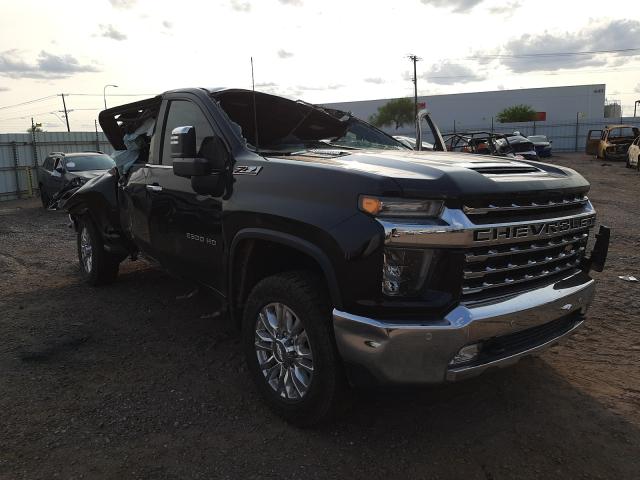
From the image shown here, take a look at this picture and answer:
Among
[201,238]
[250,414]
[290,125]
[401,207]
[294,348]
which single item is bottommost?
→ [250,414]

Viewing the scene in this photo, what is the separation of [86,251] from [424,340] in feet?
16.6

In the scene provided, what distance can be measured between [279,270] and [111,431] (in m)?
1.40

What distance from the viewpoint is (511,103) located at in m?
83.3

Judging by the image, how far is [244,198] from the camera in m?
3.41

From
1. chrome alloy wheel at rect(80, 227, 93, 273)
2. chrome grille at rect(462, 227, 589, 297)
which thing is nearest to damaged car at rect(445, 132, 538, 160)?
chrome alloy wheel at rect(80, 227, 93, 273)

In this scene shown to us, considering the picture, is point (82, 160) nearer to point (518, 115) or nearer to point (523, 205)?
point (523, 205)

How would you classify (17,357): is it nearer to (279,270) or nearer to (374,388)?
(279,270)

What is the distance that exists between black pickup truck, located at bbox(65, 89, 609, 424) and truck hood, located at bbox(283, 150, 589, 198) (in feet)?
0.04

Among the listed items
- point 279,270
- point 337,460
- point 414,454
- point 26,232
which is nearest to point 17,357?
point 279,270

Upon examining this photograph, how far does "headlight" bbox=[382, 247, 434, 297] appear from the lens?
2.60 meters

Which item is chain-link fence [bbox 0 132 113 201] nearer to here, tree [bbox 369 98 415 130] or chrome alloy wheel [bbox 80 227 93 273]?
chrome alloy wheel [bbox 80 227 93 273]

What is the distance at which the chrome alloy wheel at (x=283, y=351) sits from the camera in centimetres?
307

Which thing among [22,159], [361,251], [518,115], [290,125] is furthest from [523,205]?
[518,115]

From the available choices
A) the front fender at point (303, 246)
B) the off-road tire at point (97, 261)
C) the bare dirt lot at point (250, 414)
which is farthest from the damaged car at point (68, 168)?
the front fender at point (303, 246)
